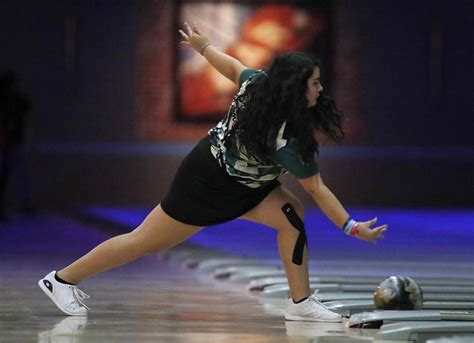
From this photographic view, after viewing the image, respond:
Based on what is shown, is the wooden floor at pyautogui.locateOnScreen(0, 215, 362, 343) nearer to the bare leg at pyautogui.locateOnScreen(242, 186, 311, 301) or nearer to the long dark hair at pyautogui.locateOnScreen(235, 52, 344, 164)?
the bare leg at pyautogui.locateOnScreen(242, 186, 311, 301)

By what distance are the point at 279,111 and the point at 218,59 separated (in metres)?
0.63

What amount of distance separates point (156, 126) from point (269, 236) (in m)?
6.99

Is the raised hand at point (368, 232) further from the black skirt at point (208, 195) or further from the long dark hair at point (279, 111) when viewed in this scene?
the black skirt at point (208, 195)

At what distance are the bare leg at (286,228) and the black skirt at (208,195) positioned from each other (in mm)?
41

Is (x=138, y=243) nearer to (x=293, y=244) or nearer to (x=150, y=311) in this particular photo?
(x=150, y=311)

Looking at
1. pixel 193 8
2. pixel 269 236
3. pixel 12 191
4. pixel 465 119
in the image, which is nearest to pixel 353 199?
pixel 465 119

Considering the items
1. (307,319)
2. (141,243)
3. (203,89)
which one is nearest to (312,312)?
(307,319)

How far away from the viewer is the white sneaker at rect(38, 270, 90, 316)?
5.36 meters

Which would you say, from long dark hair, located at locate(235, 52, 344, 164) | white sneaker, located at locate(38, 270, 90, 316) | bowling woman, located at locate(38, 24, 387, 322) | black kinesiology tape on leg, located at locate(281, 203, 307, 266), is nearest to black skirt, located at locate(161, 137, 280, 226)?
bowling woman, located at locate(38, 24, 387, 322)

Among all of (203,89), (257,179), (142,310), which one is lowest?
(203,89)

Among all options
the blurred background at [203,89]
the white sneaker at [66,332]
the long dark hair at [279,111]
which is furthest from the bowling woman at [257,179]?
the blurred background at [203,89]

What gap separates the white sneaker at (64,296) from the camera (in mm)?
5363

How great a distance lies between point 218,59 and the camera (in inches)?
215

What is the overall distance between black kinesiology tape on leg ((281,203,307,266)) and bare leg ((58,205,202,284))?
39cm
